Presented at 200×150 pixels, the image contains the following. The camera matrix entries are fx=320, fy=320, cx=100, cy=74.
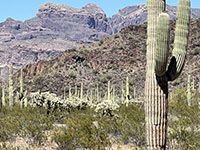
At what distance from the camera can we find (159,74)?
5652 millimetres

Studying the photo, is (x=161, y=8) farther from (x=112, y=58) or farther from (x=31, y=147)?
(x=112, y=58)

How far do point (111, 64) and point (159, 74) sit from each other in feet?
171

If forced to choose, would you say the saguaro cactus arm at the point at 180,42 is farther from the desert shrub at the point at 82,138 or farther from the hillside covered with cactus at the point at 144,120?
the desert shrub at the point at 82,138

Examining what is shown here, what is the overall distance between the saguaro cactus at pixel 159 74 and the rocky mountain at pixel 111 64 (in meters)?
41.1

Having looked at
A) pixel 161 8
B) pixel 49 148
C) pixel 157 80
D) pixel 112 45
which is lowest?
pixel 49 148

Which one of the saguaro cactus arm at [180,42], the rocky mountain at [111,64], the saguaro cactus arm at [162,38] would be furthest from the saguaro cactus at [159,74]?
the rocky mountain at [111,64]

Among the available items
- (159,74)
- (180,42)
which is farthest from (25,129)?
(180,42)

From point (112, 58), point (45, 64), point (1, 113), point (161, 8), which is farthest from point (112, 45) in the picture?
point (161, 8)

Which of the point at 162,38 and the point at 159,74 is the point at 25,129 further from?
the point at 162,38

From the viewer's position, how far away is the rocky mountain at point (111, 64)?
2008 inches

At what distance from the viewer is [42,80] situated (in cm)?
5950

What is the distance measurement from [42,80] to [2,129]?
1883 inches

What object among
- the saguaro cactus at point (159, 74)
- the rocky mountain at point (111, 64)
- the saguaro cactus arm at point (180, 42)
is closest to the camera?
the saguaro cactus at point (159, 74)

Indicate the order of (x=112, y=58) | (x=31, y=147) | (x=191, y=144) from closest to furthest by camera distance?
(x=191, y=144), (x=31, y=147), (x=112, y=58)
